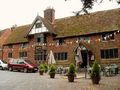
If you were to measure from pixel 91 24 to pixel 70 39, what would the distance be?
399 centimetres

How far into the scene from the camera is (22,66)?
37906mm

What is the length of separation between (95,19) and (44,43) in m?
9.62

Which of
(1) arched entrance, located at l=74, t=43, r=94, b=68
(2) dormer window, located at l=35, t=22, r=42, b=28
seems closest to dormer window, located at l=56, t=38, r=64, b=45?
(1) arched entrance, located at l=74, t=43, r=94, b=68

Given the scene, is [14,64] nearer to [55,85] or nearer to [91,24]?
[91,24]

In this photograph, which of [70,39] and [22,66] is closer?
[22,66]

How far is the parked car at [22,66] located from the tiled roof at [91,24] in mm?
7470

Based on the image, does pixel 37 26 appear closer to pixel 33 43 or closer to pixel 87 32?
pixel 33 43

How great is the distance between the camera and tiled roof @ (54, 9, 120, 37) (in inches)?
1463

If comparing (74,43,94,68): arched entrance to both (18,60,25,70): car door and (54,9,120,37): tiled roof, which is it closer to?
(54,9,120,37): tiled roof

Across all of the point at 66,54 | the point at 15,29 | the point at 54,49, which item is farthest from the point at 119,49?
the point at 15,29

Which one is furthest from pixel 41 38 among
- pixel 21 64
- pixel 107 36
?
pixel 107 36

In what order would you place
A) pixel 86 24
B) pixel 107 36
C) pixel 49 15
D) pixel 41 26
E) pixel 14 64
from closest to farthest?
pixel 107 36, pixel 14 64, pixel 86 24, pixel 41 26, pixel 49 15


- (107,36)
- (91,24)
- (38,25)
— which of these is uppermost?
(38,25)

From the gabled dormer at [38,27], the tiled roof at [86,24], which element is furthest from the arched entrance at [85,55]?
the gabled dormer at [38,27]
